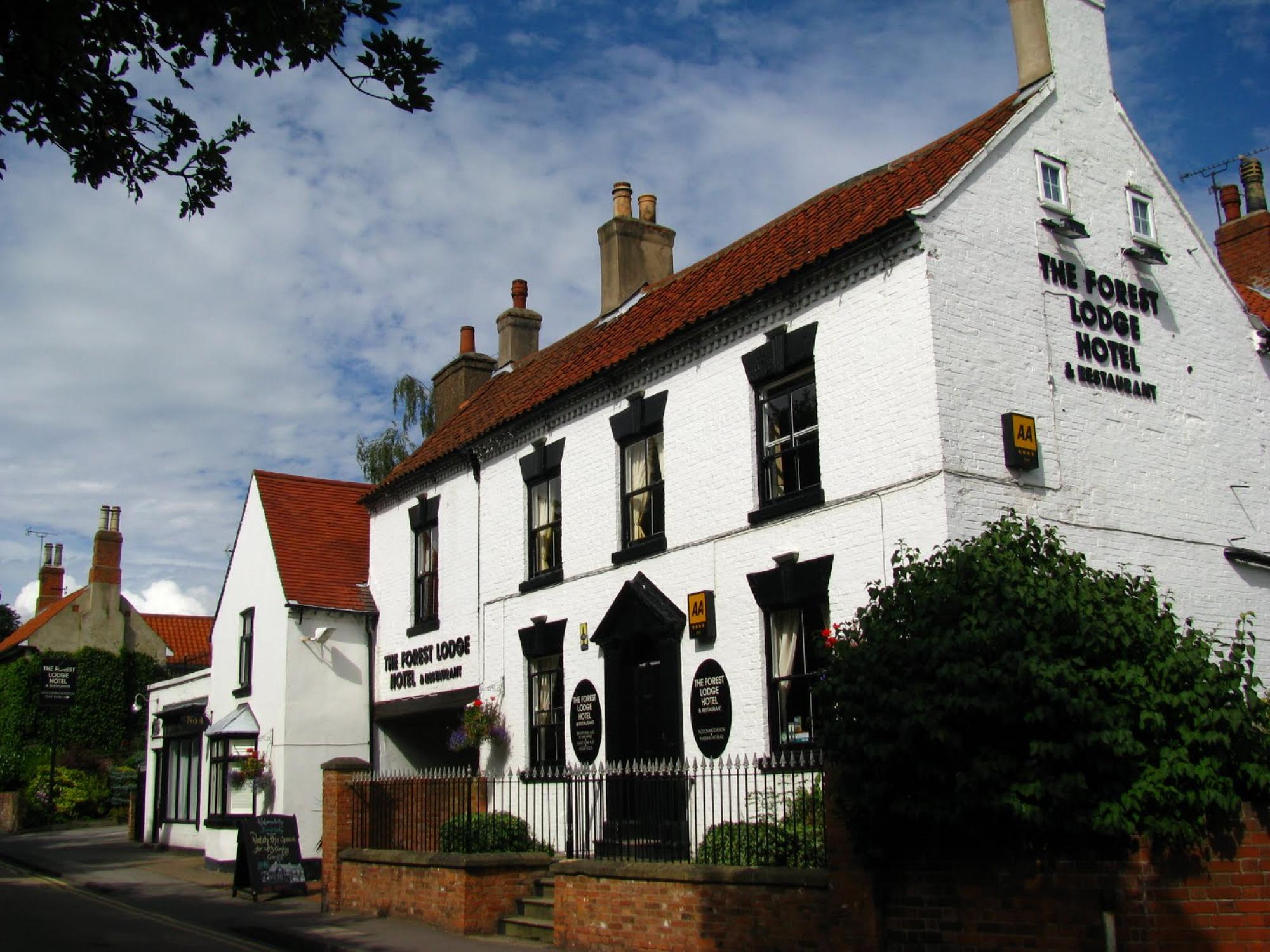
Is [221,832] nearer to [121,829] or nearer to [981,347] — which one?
[121,829]

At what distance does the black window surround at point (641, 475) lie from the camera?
16344 mm

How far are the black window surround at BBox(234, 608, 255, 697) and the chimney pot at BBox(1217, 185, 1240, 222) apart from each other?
70.9ft

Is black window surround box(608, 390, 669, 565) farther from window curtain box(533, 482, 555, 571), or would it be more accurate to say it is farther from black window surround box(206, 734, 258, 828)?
black window surround box(206, 734, 258, 828)

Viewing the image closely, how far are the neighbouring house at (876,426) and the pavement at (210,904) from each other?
3385 millimetres

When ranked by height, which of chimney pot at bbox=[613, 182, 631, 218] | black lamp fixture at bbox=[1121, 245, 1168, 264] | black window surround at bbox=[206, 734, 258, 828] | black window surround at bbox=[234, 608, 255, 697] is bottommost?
black window surround at bbox=[206, 734, 258, 828]

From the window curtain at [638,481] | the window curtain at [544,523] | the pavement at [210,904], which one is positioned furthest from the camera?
the window curtain at [544,523]

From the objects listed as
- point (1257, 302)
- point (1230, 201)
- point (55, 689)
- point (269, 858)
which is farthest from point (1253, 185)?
point (55, 689)

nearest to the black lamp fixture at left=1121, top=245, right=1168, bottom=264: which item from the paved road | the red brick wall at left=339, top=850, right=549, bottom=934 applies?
the red brick wall at left=339, top=850, right=549, bottom=934

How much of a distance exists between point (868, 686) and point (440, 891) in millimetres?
7497

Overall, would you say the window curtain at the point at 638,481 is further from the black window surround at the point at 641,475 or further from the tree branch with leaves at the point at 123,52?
the tree branch with leaves at the point at 123,52

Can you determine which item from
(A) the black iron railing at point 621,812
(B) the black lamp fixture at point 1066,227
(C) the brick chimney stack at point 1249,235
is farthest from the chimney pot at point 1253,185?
(A) the black iron railing at point 621,812

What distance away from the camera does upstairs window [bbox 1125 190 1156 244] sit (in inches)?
594

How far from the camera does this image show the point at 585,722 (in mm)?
16922

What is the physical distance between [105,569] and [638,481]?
33245 millimetres
